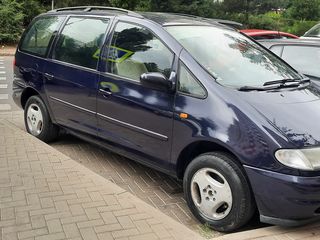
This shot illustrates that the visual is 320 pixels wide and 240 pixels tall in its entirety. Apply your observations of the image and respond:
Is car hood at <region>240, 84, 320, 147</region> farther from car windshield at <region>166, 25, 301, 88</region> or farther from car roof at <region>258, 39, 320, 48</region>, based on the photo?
car roof at <region>258, 39, 320, 48</region>

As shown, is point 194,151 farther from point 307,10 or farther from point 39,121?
point 307,10

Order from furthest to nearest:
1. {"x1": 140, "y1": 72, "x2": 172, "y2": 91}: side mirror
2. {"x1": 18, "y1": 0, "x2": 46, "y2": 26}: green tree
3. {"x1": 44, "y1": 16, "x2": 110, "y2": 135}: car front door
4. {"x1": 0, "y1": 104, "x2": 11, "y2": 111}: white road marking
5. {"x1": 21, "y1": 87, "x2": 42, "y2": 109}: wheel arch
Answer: {"x1": 18, "y1": 0, "x2": 46, "y2": 26}: green tree, {"x1": 0, "y1": 104, "x2": 11, "y2": 111}: white road marking, {"x1": 21, "y1": 87, "x2": 42, "y2": 109}: wheel arch, {"x1": 44, "y1": 16, "x2": 110, "y2": 135}: car front door, {"x1": 140, "y1": 72, "x2": 172, "y2": 91}: side mirror

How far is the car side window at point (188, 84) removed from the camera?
384cm

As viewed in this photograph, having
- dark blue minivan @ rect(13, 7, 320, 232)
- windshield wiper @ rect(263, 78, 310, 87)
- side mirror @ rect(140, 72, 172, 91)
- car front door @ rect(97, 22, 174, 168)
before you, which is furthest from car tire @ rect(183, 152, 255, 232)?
windshield wiper @ rect(263, 78, 310, 87)

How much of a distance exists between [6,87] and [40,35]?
15.8ft

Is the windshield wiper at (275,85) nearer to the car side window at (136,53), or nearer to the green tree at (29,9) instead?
the car side window at (136,53)

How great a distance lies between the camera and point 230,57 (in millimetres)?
4328

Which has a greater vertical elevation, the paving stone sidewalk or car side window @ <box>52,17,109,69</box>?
car side window @ <box>52,17,109,69</box>

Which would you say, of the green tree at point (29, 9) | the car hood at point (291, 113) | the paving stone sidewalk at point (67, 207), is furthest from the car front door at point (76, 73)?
Result: the green tree at point (29, 9)

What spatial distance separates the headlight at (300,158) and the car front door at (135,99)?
1099mm

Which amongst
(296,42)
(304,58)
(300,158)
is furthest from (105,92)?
(296,42)

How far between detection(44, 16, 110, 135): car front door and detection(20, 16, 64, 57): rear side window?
236mm

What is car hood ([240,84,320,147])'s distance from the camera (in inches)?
133

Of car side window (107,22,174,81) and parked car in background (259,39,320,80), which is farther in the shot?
parked car in background (259,39,320,80)
